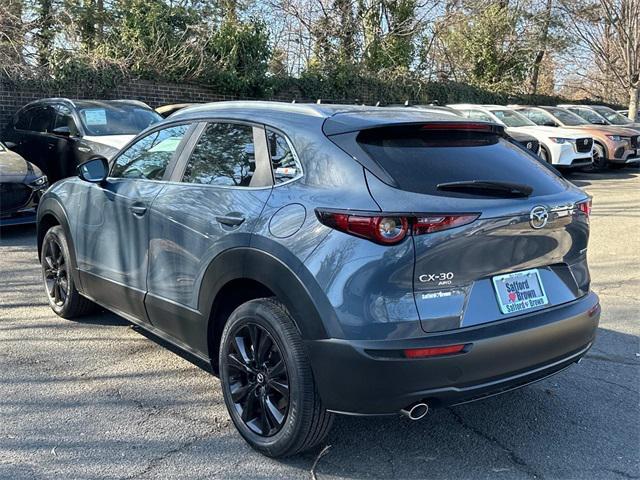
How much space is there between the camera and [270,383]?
9.96 ft

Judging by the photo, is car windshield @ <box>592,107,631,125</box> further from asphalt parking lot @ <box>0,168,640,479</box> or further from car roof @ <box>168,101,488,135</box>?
car roof @ <box>168,101,488,135</box>

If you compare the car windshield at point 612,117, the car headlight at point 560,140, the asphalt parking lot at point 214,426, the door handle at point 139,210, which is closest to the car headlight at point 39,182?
the asphalt parking lot at point 214,426

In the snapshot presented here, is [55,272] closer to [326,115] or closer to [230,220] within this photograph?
[230,220]

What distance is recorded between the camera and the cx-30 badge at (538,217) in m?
2.97

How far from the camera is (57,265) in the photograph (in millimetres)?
5035

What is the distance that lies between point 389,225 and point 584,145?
13404 millimetres

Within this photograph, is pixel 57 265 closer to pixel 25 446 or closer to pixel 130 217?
pixel 130 217

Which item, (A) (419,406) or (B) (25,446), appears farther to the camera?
(B) (25,446)

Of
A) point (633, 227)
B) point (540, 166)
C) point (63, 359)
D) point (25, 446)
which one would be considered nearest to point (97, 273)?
point (63, 359)

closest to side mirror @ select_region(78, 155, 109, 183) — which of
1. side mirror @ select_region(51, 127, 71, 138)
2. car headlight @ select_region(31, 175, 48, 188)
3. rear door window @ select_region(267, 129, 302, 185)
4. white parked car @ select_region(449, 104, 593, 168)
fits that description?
rear door window @ select_region(267, 129, 302, 185)

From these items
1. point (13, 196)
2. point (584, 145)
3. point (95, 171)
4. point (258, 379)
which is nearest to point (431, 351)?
point (258, 379)

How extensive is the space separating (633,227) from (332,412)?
790 cm

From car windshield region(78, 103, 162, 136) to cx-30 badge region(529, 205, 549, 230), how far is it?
24.7 ft

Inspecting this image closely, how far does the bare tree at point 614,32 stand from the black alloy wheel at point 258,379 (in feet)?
71.4
